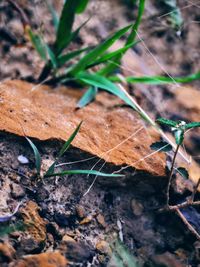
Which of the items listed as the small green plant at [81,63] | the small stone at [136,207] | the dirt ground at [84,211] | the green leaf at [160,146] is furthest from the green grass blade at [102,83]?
the small stone at [136,207]

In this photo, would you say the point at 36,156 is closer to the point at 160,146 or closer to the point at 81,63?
the point at 160,146

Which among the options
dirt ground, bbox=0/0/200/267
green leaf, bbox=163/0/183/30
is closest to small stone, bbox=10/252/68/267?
dirt ground, bbox=0/0/200/267

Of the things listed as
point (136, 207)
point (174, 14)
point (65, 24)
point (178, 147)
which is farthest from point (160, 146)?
point (174, 14)

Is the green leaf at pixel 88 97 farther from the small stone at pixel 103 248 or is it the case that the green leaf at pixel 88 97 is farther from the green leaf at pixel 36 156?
the small stone at pixel 103 248

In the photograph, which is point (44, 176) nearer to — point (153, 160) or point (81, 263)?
point (81, 263)

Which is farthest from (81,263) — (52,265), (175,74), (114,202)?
(175,74)

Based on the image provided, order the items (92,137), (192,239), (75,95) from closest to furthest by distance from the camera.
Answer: (192,239), (92,137), (75,95)
